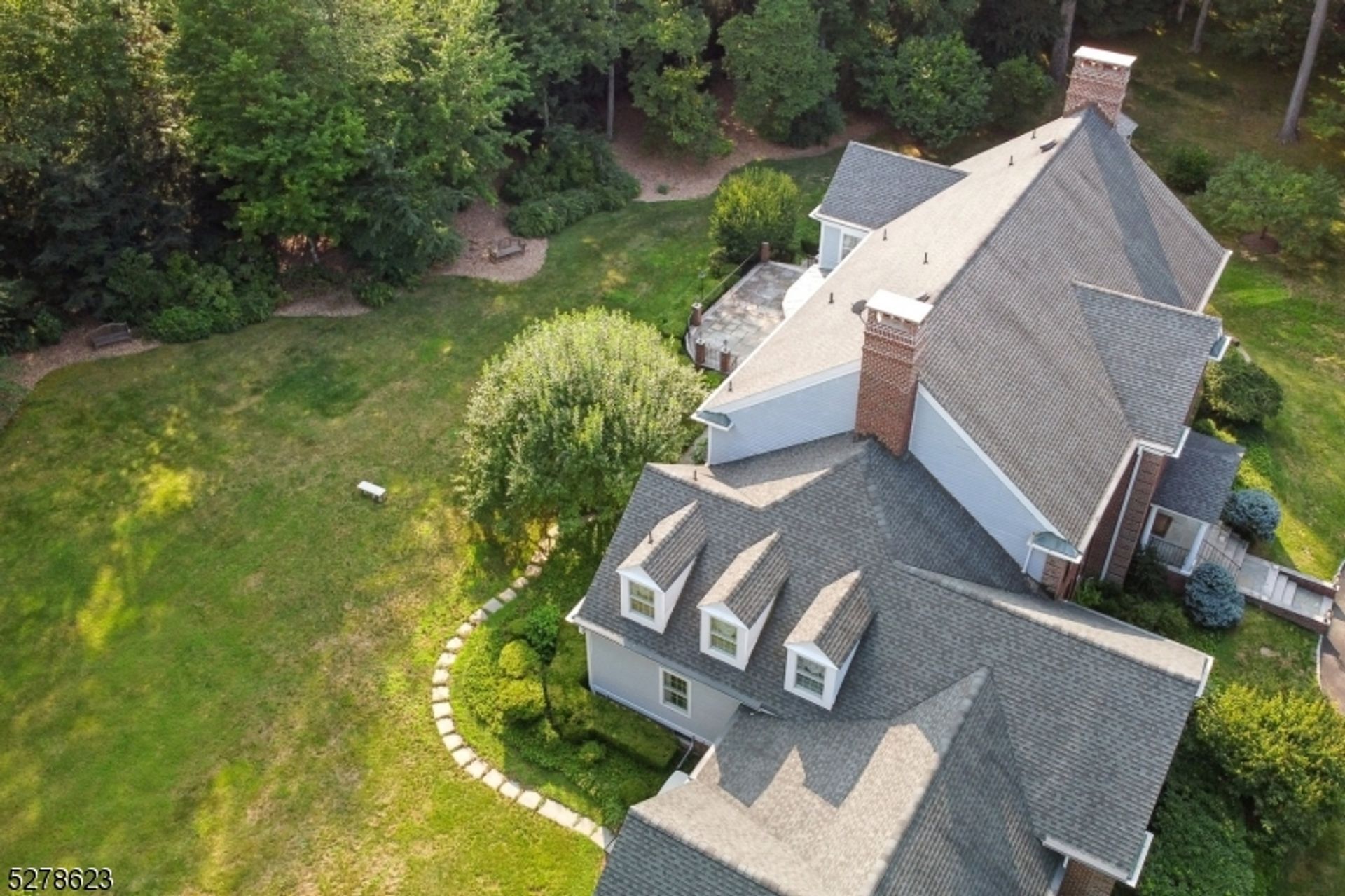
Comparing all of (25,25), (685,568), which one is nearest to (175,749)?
(685,568)

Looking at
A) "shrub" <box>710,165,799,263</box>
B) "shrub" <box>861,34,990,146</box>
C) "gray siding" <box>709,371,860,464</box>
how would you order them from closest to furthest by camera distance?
"gray siding" <box>709,371,860,464</box> → "shrub" <box>710,165,799,263</box> → "shrub" <box>861,34,990,146</box>

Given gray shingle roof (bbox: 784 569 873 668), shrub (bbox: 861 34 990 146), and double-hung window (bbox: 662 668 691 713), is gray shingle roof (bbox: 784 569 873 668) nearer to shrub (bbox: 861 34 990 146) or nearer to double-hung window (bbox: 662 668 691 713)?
double-hung window (bbox: 662 668 691 713)

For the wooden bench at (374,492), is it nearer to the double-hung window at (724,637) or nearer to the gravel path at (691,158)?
the double-hung window at (724,637)

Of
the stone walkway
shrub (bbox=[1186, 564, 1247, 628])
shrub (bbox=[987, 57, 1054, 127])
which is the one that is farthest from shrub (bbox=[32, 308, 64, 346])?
shrub (bbox=[987, 57, 1054, 127])

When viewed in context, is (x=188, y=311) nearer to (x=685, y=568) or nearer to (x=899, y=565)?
(x=685, y=568)

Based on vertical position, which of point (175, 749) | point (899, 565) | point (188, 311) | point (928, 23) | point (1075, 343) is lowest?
point (175, 749)

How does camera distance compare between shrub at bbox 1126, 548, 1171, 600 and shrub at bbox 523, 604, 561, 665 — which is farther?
shrub at bbox 1126, 548, 1171, 600
